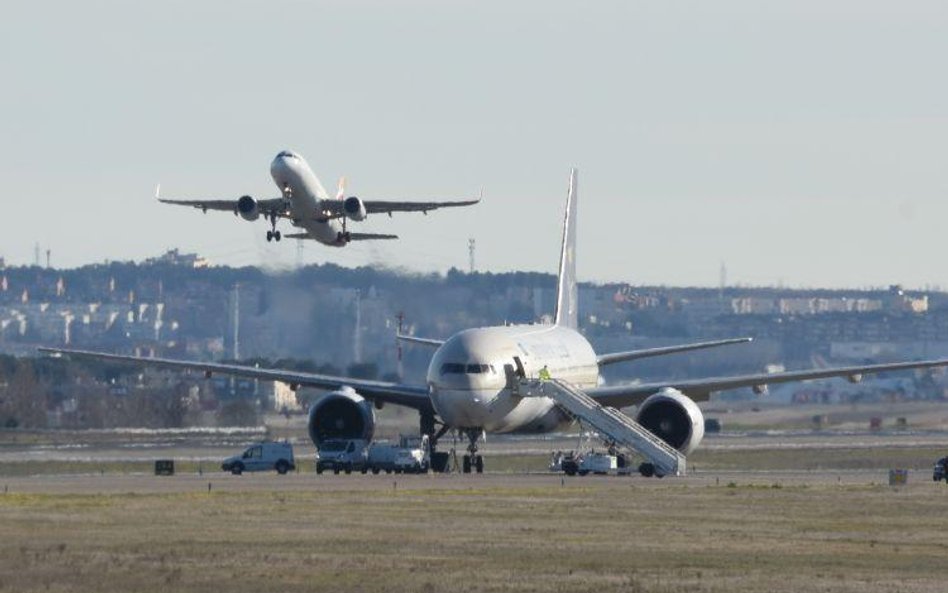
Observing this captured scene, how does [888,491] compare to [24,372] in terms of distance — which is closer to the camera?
[888,491]

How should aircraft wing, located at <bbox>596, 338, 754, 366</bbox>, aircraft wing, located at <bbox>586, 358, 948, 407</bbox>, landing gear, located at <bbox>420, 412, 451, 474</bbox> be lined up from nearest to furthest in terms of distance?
landing gear, located at <bbox>420, 412, 451, 474</bbox> < aircraft wing, located at <bbox>586, 358, 948, 407</bbox> < aircraft wing, located at <bbox>596, 338, 754, 366</bbox>

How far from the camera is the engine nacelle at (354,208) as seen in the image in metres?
83.2

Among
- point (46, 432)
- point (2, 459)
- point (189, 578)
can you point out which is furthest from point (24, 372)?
point (189, 578)

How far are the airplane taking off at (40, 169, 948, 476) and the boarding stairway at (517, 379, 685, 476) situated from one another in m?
0.03

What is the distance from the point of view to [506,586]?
36.3m

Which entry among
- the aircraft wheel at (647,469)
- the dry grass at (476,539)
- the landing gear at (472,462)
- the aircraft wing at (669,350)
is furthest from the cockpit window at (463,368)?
the dry grass at (476,539)

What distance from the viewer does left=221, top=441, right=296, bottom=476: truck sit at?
264 feet

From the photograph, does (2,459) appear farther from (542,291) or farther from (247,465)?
(542,291)

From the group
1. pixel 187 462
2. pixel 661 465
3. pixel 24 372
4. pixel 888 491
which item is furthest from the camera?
pixel 24 372

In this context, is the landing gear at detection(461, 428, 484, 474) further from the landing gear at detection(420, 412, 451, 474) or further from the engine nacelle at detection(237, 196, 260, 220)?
the engine nacelle at detection(237, 196, 260, 220)

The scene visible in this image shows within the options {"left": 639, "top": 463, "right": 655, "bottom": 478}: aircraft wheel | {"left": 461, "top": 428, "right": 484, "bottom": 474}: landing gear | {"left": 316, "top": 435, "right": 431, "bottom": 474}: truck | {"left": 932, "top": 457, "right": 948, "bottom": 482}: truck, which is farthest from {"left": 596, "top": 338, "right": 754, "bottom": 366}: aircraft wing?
{"left": 932, "top": 457, "right": 948, "bottom": 482}: truck

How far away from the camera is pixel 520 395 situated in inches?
3091

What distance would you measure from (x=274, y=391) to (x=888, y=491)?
79.6m

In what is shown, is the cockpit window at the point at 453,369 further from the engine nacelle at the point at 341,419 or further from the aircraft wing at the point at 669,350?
the aircraft wing at the point at 669,350
